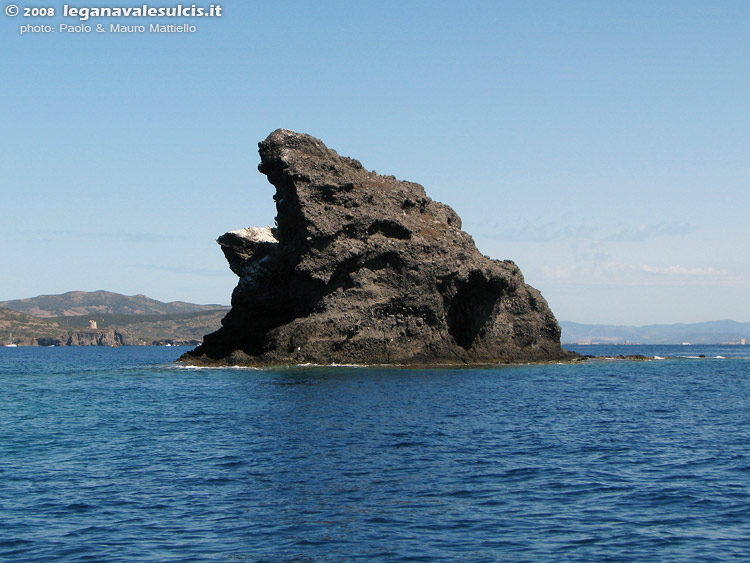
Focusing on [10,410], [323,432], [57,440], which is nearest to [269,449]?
[323,432]

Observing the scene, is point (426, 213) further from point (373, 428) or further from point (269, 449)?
point (269, 449)

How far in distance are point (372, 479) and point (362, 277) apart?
4931cm

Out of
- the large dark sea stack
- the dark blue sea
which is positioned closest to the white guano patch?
the large dark sea stack

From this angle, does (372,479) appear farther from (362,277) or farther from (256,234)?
(256,234)

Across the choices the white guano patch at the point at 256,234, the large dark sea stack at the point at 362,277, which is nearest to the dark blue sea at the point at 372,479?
the large dark sea stack at the point at 362,277

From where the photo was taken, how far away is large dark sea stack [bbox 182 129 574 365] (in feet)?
231

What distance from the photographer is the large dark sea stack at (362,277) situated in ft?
231

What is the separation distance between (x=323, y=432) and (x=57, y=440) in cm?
1022

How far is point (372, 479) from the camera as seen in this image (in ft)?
Result: 73.9

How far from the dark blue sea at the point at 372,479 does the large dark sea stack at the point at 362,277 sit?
84.0 feet

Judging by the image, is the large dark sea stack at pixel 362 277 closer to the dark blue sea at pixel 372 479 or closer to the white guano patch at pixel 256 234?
the white guano patch at pixel 256 234

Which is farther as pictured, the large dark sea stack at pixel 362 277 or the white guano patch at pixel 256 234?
the white guano patch at pixel 256 234

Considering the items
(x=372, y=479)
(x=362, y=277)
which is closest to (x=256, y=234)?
(x=362, y=277)

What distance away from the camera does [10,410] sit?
40.6 m
